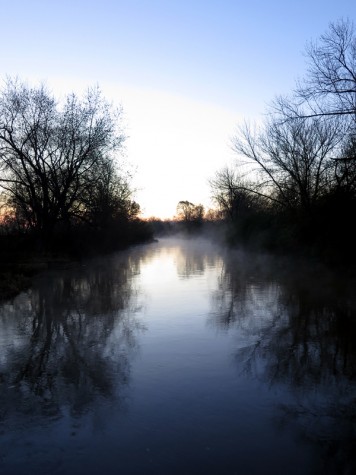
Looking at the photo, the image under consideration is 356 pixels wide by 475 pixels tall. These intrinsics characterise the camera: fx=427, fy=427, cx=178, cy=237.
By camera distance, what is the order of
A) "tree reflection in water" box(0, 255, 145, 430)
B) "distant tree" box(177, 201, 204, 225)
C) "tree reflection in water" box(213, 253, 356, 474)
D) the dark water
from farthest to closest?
"distant tree" box(177, 201, 204, 225) → "tree reflection in water" box(0, 255, 145, 430) → "tree reflection in water" box(213, 253, 356, 474) → the dark water

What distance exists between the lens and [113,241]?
46469 millimetres

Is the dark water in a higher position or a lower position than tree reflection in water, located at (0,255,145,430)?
lower

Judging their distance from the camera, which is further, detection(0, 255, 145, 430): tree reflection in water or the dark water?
detection(0, 255, 145, 430): tree reflection in water

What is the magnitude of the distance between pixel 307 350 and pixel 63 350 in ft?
15.6

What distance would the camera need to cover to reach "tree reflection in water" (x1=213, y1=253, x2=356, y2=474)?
5.00 metres

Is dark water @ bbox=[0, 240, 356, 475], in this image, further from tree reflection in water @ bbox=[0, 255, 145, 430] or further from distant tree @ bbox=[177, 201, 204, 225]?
distant tree @ bbox=[177, 201, 204, 225]

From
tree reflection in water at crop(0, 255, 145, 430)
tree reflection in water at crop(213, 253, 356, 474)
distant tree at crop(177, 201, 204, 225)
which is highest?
distant tree at crop(177, 201, 204, 225)

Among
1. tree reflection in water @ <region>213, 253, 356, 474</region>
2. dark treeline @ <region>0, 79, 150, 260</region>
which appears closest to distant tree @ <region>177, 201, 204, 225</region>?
dark treeline @ <region>0, 79, 150, 260</region>

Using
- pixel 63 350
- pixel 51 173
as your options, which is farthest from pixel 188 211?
pixel 63 350

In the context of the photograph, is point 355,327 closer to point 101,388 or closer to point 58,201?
point 101,388

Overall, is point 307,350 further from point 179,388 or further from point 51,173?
point 51,173

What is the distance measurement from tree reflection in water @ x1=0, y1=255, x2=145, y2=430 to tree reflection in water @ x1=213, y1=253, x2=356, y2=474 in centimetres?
235

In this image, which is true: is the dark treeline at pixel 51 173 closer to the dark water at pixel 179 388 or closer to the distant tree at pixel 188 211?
the dark water at pixel 179 388

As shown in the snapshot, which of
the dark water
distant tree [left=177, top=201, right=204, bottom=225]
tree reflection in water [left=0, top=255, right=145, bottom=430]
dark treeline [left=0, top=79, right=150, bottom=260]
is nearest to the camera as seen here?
the dark water
